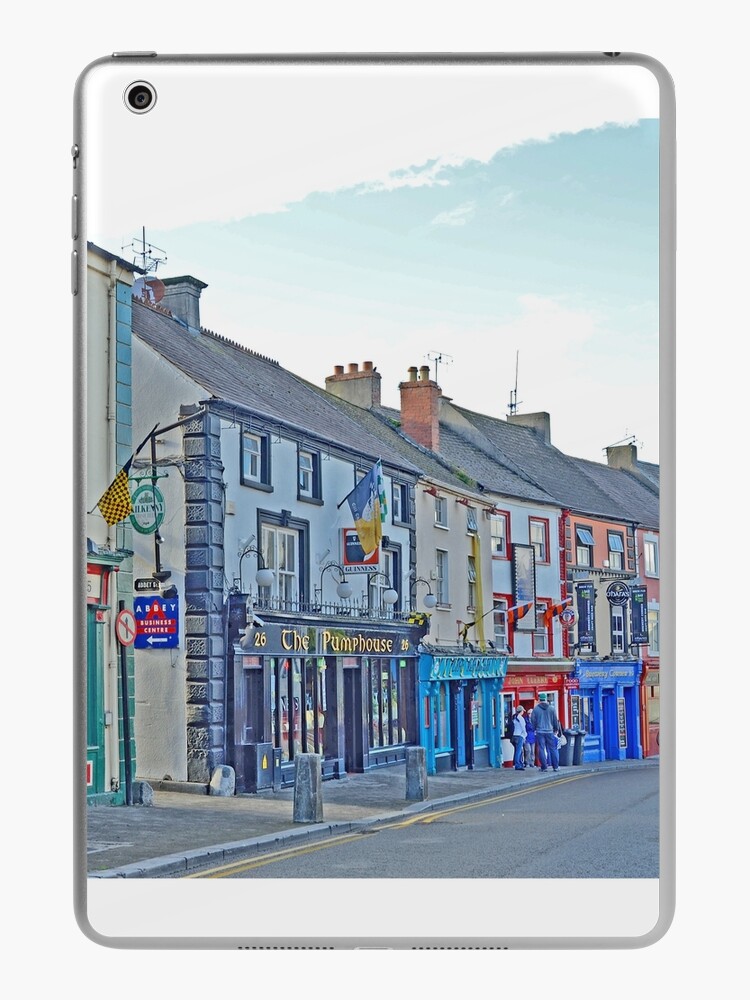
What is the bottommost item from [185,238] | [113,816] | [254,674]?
[113,816]

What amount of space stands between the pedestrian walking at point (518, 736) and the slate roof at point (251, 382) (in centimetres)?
196

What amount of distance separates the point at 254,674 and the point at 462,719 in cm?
155

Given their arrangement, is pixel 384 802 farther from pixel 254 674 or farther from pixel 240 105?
pixel 240 105

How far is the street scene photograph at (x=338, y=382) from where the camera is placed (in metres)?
8.44

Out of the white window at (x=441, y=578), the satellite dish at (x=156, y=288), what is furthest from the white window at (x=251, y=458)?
the white window at (x=441, y=578)

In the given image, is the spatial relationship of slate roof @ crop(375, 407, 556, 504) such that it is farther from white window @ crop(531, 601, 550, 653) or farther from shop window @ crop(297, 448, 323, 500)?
white window @ crop(531, 601, 550, 653)

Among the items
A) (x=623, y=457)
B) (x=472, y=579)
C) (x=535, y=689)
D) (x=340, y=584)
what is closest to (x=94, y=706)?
(x=340, y=584)

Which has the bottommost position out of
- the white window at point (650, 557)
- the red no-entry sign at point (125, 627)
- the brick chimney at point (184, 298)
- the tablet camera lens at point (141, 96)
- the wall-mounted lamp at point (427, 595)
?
the red no-entry sign at point (125, 627)

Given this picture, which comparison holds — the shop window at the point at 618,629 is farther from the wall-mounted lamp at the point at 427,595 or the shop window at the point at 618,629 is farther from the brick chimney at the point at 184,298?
the brick chimney at the point at 184,298

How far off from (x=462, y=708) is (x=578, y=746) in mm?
839

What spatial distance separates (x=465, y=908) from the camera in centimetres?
820

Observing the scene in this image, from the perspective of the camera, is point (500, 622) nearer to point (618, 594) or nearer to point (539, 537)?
point (539, 537)

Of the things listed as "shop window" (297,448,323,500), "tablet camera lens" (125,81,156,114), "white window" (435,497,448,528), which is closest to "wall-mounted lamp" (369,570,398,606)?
"white window" (435,497,448,528)
